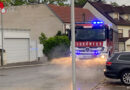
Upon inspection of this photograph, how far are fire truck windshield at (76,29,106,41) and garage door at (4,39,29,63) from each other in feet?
48.8

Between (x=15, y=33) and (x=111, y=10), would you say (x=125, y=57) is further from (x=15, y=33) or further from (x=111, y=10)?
(x=111, y=10)

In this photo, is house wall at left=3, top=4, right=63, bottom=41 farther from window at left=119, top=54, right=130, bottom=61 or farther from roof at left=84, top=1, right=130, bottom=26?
window at left=119, top=54, right=130, bottom=61

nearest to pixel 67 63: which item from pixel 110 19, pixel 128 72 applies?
pixel 128 72

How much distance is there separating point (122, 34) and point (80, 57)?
40304 millimetres

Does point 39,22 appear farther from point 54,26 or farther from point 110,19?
point 110,19

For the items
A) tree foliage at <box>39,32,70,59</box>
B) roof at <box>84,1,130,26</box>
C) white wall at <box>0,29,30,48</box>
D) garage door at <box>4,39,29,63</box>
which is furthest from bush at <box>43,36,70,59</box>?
roof at <box>84,1,130,26</box>

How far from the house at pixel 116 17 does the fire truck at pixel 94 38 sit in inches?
1455

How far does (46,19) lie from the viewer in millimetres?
52281

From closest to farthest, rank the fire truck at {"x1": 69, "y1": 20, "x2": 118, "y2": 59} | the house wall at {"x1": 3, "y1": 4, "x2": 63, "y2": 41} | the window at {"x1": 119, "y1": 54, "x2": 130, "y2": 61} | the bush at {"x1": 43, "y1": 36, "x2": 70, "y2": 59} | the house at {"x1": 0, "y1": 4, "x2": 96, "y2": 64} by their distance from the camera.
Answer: the window at {"x1": 119, "y1": 54, "x2": 130, "y2": 61} → the fire truck at {"x1": 69, "y1": 20, "x2": 118, "y2": 59} → the bush at {"x1": 43, "y1": 36, "x2": 70, "y2": 59} → the house at {"x1": 0, "y1": 4, "x2": 96, "y2": 64} → the house wall at {"x1": 3, "y1": 4, "x2": 63, "y2": 41}

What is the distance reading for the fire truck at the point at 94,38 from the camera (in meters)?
22.9

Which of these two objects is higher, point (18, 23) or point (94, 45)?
point (18, 23)

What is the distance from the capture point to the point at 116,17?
6412 cm

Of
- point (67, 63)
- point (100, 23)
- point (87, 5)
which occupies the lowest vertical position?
point (67, 63)

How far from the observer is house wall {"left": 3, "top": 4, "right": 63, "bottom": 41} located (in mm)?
51719
